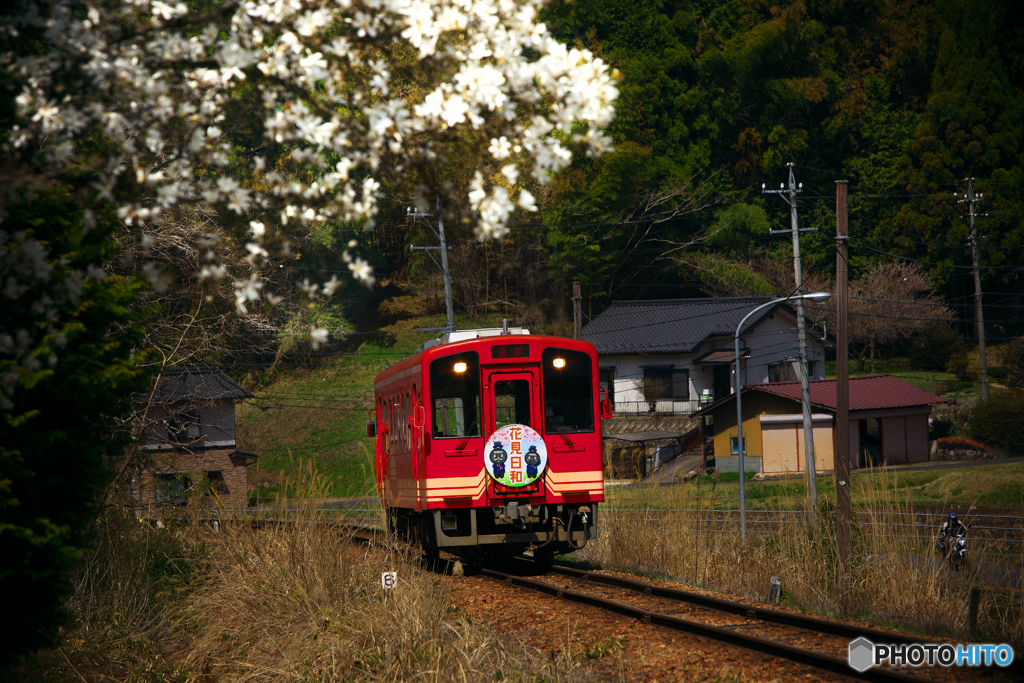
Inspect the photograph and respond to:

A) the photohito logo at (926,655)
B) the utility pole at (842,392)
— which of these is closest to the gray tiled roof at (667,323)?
the utility pole at (842,392)

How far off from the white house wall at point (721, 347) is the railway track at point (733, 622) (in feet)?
103

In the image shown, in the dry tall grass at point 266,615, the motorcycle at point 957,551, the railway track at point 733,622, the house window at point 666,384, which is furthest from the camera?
the house window at point 666,384

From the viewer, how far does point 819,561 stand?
1243cm

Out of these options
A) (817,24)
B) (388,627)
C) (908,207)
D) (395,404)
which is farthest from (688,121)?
(388,627)

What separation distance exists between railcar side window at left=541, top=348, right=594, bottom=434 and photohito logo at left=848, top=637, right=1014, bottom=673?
5.26 metres

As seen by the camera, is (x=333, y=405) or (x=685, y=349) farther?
(x=333, y=405)

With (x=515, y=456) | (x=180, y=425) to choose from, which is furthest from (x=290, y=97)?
(x=180, y=425)

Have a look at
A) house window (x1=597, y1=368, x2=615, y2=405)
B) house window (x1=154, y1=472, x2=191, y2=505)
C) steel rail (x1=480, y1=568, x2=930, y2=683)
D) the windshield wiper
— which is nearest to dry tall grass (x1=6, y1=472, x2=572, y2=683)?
house window (x1=154, y1=472, x2=191, y2=505)

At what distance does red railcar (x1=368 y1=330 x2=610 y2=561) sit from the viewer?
12.1 metres

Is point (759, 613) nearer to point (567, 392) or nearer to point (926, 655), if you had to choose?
point (926, 655)

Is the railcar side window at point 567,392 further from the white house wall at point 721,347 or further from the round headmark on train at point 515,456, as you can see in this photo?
the white house wall at point 721,347

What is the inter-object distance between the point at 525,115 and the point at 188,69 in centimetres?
196

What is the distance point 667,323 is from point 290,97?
134 ft

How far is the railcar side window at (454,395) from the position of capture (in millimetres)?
12203
